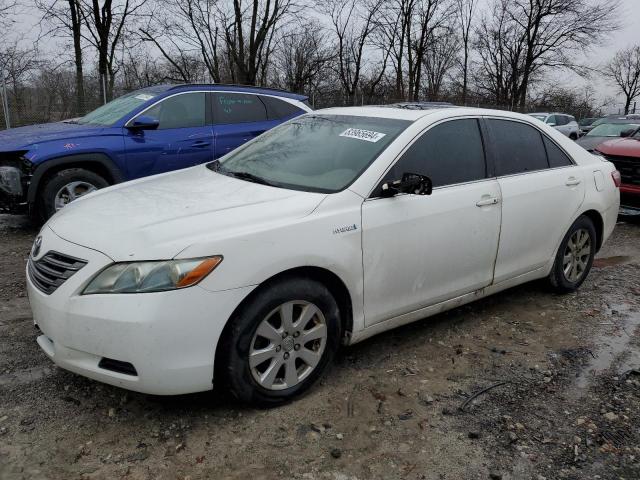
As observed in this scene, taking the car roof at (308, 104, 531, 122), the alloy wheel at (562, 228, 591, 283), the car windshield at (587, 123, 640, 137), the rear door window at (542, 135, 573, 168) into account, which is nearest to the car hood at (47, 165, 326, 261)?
the car roof at (308, 104, 531, 122)

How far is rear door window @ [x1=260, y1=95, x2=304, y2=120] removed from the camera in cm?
738

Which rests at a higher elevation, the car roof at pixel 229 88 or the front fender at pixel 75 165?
the car roof at pixel 229 88

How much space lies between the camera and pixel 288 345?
2803 millimetres

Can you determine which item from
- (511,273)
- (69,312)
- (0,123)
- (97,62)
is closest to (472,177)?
(511,273)

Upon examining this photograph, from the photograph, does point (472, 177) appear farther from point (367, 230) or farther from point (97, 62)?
point (97, 62)

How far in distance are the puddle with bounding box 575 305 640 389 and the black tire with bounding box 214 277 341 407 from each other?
1.70 m

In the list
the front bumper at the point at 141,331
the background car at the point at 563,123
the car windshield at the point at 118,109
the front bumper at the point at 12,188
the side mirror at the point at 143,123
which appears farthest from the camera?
the background car at the point at 563,123

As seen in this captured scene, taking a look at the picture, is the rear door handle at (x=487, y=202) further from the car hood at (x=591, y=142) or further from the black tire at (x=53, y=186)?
the car hood at (x=591, y=142)

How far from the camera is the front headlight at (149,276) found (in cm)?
241

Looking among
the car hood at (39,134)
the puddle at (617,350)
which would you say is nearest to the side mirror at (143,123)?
the car hood at (39,134)

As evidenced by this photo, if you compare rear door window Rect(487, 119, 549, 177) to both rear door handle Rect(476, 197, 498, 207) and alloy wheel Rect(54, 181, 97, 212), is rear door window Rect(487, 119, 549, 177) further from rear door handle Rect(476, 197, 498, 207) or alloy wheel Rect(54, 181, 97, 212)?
alloy wheel Rect(54, 181, 97, 212)

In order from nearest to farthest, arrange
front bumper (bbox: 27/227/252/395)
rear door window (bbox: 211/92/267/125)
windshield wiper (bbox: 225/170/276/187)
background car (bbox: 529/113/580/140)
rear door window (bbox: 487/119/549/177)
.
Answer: front bumper (bbox: 27/227/252/395) → windshield wiper (bbox: 225/170/276/187) → rear door window (bbox: 487/119/549/177) → rear door window (bbox: 211/92/267/125) → background car (bbox: 529/113/580/140)

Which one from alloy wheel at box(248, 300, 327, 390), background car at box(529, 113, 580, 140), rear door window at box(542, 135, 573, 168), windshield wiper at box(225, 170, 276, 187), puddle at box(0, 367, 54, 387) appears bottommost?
puddle at box(0, 367, 54, 387)

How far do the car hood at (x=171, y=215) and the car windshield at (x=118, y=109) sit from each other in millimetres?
3434
